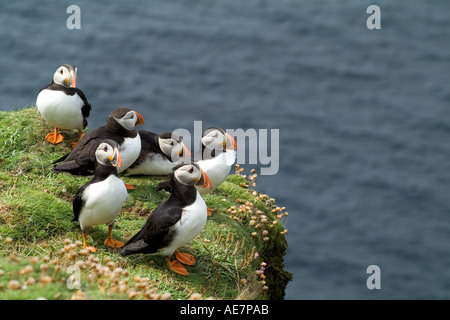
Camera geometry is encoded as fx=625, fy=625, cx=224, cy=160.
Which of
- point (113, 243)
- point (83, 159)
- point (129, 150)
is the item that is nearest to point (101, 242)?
point (113, 243)

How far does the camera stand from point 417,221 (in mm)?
12820

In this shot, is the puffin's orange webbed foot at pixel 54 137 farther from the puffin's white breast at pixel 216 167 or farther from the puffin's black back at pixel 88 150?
the puffin's white breast at pixel 216 167

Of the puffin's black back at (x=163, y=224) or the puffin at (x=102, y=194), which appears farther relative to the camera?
the puffin at (x=102, y=194)

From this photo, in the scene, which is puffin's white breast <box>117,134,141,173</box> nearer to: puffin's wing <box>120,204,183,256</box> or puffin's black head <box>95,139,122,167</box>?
puffin's black head <box>95,139,122,167</box>

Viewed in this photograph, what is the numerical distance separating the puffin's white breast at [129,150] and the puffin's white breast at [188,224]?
5.25 ft

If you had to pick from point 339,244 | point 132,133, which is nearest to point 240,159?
point 339,244

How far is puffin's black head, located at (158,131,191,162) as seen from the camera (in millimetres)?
8375

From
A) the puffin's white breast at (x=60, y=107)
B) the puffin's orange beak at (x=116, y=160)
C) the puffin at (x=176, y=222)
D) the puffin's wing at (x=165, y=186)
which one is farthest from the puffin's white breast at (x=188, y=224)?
the puffin's white breast at (x=60, y=107)

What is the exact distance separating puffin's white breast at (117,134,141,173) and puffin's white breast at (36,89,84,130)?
1.04m

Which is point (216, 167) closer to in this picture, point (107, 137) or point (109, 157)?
point (107, 137)

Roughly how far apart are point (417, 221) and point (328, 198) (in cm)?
186

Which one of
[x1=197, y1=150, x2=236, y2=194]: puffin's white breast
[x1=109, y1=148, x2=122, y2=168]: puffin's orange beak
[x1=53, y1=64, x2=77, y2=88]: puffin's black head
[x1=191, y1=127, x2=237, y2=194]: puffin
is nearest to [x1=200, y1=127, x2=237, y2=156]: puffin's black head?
[x1=191, y1=127, x2=237, y2=194]: puffin

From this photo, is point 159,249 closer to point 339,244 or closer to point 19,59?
point 339,244

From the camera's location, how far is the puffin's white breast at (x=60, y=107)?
837cm
